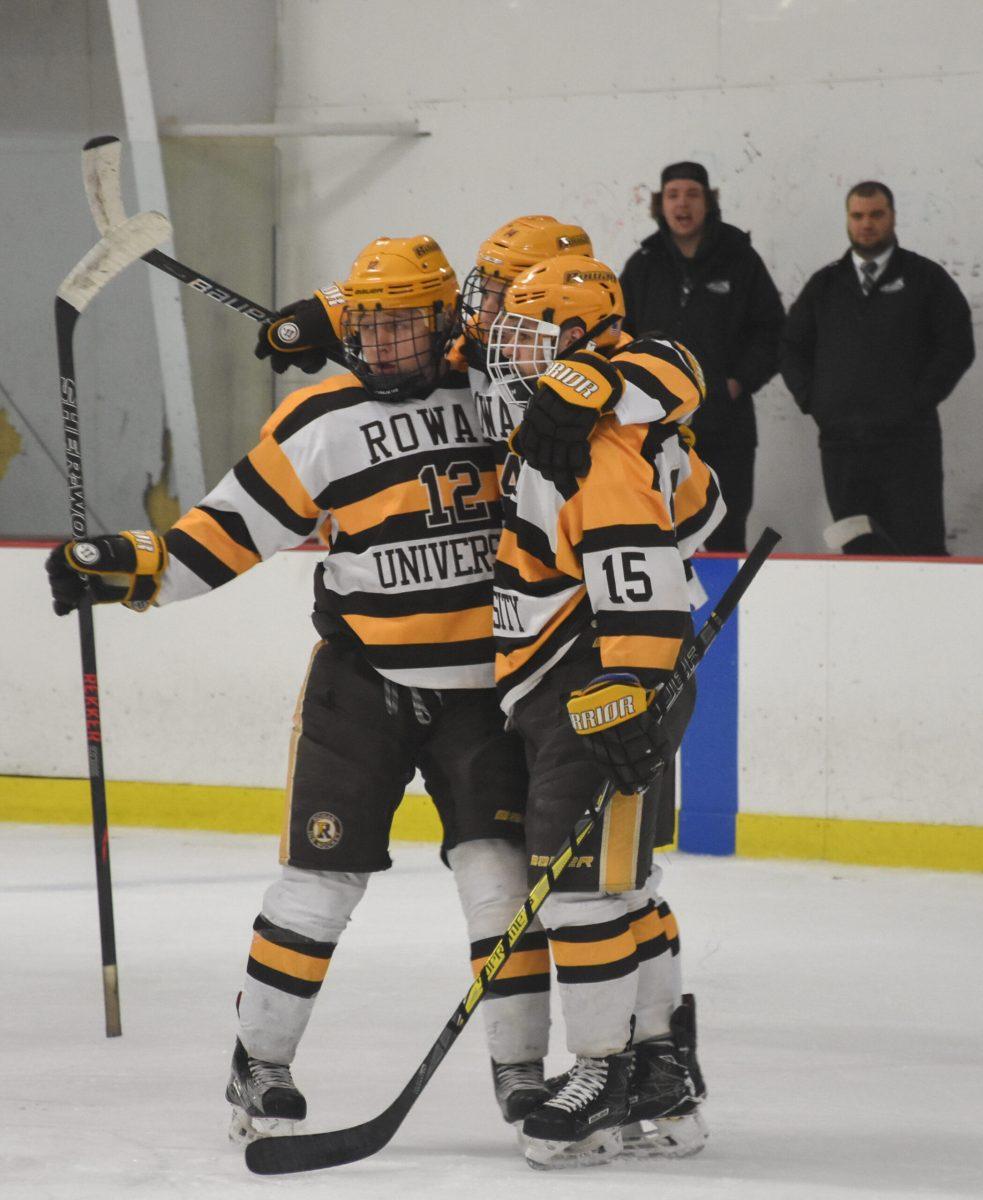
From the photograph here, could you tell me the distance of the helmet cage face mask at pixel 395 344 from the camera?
7.74ft

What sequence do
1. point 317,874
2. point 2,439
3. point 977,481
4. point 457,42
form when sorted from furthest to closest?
point 457,42 < point 977,481 < point 2,439 < point 317,874

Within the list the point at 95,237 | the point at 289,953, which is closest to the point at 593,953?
the point at 289,953

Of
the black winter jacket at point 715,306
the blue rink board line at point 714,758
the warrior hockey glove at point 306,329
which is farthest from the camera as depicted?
the black winter jacket at point 715,306

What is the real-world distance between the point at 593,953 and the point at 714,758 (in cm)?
215

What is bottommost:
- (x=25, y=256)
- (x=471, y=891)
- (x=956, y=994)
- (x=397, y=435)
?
(x=956, y=994)

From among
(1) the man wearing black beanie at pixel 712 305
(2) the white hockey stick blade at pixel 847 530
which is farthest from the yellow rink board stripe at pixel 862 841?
(1) the man wearing black beanie at pixel 712 305

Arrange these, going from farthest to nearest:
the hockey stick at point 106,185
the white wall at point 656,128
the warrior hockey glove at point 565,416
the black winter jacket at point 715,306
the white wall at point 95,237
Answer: the white wall at point 656,128
the white wall at point 95,237
the black winter jacket at point 715,306
the hockey stick at point 106,185
the warrior hockey glove at point 565,416

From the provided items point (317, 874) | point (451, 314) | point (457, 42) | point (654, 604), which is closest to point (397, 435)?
point (451, 314)

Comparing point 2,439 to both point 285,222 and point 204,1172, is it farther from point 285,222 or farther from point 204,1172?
point 204,1172

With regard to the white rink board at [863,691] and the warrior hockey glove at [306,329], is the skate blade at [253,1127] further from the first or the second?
the white rink board at [863,691]

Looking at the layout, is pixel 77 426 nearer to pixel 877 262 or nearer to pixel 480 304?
pixel 480 304

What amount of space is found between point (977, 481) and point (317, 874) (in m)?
3.82

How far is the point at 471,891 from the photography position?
238cm

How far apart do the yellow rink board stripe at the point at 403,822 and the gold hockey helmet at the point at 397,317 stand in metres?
2.19
